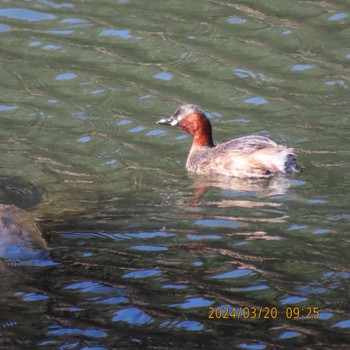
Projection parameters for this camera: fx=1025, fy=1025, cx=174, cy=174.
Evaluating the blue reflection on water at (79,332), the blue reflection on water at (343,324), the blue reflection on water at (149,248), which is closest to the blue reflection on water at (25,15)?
the blue reflection on water at (149,248)

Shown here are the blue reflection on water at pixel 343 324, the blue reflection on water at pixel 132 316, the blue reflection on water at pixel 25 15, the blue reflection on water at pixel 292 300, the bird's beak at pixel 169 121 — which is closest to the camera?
the blue reflection on water at pixel 343 324

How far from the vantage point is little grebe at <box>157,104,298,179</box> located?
31.9ft

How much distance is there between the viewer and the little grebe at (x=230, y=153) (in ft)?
31.9

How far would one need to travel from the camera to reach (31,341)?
240 inches

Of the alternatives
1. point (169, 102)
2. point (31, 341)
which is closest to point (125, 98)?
point (169, 102)

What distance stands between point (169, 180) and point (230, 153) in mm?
694

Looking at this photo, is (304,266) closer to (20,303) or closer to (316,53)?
(20,303)

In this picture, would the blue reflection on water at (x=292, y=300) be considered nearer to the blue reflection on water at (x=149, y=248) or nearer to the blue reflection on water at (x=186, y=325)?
the blue reflection on water at (x=186, y=325)

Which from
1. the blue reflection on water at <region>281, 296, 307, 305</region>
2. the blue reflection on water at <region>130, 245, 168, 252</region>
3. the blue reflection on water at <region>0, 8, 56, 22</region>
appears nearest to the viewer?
the blue reflection on water at <region>281, 296, 307, 305</region>

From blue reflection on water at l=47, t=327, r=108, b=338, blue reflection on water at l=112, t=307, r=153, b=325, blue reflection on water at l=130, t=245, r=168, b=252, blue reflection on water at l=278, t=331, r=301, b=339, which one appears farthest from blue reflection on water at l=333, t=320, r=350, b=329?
blue reflection on water at l=130, t=245, r=168, b=252

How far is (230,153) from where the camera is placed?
10102 millimetres

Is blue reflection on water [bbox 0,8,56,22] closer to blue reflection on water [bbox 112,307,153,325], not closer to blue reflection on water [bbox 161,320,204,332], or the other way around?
blue reflection on water [bbox 112,307,153,325]

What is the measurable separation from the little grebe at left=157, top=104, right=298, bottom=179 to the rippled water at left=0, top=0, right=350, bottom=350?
0.59 feet

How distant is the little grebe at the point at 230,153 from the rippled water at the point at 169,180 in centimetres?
18
